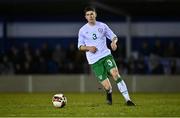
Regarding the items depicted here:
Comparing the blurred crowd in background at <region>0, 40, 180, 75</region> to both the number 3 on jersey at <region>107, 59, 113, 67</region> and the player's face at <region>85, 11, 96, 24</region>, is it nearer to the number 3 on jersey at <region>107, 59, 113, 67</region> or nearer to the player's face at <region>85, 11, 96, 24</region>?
the number 3 on jersey at <region>107, 59, 113, 67</region>

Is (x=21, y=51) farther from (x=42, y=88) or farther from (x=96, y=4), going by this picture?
(x=96, y=4)

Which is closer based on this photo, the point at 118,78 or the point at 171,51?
the point at 118,78

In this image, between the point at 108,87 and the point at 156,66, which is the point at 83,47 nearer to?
the point at 108,87

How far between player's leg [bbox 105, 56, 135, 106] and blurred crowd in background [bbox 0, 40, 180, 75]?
14.7 meters

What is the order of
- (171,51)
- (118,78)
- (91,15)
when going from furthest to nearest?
(171,51), (91,15), (118,78)

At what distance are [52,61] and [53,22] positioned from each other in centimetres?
701

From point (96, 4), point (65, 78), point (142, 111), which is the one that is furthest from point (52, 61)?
point (142, 111)

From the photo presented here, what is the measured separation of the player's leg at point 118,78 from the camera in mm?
17703

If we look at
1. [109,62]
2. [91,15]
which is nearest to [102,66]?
[109,62]

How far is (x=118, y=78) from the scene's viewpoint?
17781mm

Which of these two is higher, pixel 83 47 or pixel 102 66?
pixel 83 47

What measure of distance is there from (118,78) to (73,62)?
617 inches

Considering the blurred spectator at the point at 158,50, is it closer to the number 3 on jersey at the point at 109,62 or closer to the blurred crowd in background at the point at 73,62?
the blurred crowd in background at the point at 73,62

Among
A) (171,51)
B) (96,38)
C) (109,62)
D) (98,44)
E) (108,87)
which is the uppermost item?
(96,38)
